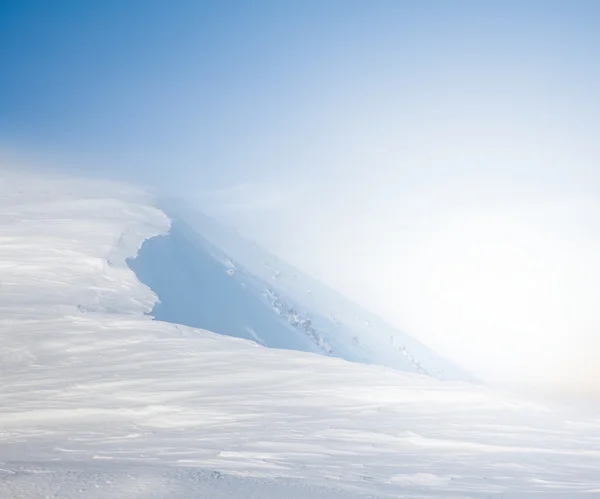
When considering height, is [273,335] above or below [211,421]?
below

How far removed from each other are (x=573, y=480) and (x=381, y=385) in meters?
4.96

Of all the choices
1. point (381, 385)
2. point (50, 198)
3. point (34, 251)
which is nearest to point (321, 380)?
point (381, 385)

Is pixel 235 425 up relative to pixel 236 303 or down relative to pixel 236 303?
up

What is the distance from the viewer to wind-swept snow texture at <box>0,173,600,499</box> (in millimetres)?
4668

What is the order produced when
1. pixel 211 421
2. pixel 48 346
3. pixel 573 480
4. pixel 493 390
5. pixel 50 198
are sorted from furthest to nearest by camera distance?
pixel 50 198
pixel 48 346
pixel 493 390
pixel 211 421
pixel 573 480

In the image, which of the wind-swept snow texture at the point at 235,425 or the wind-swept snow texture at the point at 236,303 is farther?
the wind-swept snow texture at the point at 236,303

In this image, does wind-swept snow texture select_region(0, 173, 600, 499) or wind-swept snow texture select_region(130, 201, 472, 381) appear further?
wind-swept snow texture select_region(130, 201, 472, 381)

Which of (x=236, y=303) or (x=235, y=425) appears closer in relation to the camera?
(x=235, y=425)

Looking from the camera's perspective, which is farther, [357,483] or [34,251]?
[34,251]

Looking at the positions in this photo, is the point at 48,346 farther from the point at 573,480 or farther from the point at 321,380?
the point at 573,480

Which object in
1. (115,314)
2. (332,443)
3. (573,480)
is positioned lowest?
(115,314)

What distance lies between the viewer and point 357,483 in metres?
4.86

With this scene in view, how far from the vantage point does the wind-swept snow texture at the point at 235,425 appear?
467cm

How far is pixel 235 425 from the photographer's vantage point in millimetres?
7402
